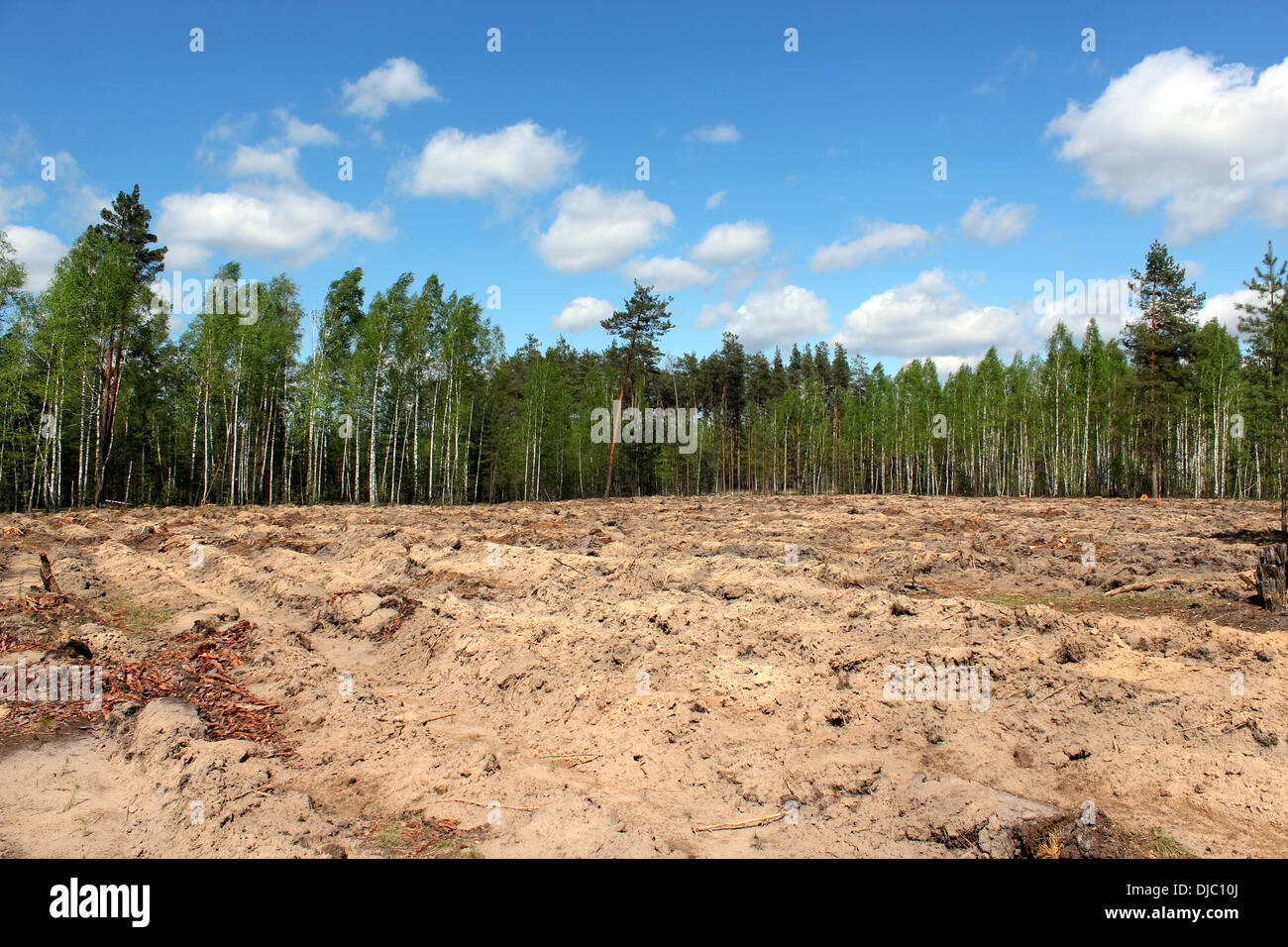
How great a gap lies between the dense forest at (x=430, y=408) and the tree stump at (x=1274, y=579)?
2209 centimetres

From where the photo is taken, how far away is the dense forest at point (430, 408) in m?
32.2

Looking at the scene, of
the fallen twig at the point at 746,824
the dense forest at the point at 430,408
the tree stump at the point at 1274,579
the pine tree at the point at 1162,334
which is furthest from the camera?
the pine tree at the point at 1162,334

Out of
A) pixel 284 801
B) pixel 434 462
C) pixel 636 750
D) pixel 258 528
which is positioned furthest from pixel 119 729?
pixel 434 462

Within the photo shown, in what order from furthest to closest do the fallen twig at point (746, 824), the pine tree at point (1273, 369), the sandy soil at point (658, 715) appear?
the pine tree at point (1273, 369)
the fallen twig at point (746, 824)
the sandy soil at point (658, 715)

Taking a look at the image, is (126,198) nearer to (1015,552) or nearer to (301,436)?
(301,436)

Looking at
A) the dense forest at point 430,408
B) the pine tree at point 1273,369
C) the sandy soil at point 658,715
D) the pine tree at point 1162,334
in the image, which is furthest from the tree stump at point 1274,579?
the pine tree at point 1162,334

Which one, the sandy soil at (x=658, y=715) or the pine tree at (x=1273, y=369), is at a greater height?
the pine tree at (x=1273, y=369)

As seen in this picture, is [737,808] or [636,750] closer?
[737,808]

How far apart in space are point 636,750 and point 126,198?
4554cm

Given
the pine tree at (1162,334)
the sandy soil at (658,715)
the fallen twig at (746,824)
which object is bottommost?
the fallen twig at (746,824)

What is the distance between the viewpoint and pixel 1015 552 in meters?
14.9

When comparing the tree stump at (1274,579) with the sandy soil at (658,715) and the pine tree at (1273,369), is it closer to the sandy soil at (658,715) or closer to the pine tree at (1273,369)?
the sandy soil at (658,715)

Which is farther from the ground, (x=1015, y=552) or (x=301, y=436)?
(x=301, y=436)
